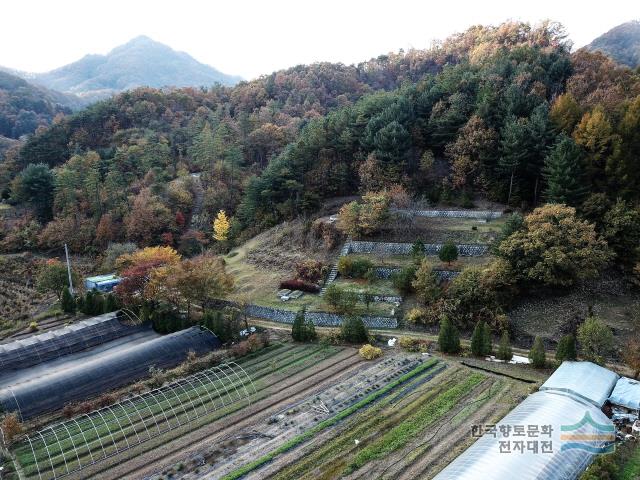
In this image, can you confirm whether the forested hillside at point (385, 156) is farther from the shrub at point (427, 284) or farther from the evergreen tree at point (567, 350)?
the evergreen tree at point (567, 350)

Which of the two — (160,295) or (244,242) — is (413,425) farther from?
(244,242)

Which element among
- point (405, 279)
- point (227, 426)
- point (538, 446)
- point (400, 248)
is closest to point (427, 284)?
point (405, 279)

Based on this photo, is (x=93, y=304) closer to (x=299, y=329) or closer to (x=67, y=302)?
(x=67, y=302)

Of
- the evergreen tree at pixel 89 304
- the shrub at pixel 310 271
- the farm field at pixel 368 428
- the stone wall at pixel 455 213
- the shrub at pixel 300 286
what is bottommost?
the farm field at pixel 368 428

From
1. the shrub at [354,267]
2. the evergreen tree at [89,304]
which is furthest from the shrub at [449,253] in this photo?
the evergreen tree at [89,304]

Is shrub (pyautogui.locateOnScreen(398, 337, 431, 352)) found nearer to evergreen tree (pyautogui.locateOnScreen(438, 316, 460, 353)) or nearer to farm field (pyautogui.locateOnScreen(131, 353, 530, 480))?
evergreen tree (pyautogui.locateOnScreen(438, 316, 460, 353))
